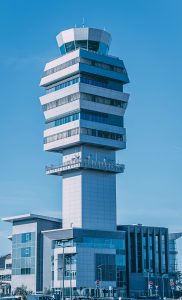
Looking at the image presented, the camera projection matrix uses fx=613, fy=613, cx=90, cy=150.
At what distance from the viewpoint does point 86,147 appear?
15938 centimetres

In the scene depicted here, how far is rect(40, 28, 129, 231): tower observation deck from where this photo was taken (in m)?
157

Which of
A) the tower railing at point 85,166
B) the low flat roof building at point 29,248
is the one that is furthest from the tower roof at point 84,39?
the low flat roof building at point 29,248

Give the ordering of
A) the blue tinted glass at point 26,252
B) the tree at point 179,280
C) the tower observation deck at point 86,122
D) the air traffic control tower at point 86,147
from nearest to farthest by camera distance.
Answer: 1. the air traffic control tower at point 86,147
2. the tower observation deck at point 86,122
3. the blue tinted glass at point 26,252
4. the tree at point 179,280

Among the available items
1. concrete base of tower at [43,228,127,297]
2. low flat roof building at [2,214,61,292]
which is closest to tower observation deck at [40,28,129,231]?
concrete base of tower at [43,228,127,297]

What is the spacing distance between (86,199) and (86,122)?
64.5 feet

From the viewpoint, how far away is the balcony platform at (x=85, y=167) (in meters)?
156

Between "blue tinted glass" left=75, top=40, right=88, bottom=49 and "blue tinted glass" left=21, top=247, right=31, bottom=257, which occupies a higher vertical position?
"blue tinted glass" left=75, top=40, right=88, bottom=49

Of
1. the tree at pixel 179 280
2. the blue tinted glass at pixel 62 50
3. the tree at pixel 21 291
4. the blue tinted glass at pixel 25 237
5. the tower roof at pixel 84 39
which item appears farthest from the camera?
the tree at pixel 179 280

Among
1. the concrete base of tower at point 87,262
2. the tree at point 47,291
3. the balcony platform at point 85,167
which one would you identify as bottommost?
the tree at point 47,291

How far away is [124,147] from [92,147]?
9.05 metres

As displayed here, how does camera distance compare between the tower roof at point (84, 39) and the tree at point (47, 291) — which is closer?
the tree at point (47, 291)

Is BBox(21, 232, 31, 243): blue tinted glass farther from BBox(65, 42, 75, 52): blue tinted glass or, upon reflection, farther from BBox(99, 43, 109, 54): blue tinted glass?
BBox(99, 43, 109, 54): blue tinted glass

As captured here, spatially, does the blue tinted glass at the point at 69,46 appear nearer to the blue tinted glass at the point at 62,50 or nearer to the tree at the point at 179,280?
the blue tinted glass at the point at 62,50

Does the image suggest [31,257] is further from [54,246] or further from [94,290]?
[94,290]
